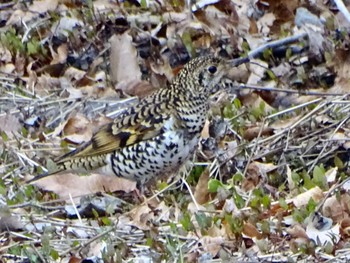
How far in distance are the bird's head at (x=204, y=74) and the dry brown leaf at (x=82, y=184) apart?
85 cm

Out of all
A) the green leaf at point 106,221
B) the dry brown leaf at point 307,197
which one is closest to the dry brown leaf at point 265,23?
the dry brown leaf at point 307,197

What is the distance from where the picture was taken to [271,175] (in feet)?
26.8

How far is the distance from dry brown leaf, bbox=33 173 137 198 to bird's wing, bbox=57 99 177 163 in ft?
0.76

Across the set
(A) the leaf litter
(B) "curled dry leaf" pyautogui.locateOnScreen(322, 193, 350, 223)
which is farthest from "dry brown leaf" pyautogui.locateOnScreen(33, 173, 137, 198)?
(B) "curled dry leaf" pyautogui.locateOnScreen(322, 193, 350, 223)

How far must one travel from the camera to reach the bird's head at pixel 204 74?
27.3 ft

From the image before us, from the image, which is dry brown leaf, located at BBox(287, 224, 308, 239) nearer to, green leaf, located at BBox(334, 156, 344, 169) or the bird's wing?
green leaf, located at BBox(334, 156, 344, 169)

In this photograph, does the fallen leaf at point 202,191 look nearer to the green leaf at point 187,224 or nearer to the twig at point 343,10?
the green leaf at point 187,224

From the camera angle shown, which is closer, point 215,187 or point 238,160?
point 215,187

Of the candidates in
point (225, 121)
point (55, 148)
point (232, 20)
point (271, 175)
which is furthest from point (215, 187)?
point (232, 20)

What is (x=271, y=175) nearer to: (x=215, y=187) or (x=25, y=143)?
(x=215, y=187)

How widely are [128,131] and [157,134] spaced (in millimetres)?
318

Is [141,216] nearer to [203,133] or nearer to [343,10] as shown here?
[203,133]

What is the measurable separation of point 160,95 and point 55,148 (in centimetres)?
134

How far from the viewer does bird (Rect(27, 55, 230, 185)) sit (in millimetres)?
8117
